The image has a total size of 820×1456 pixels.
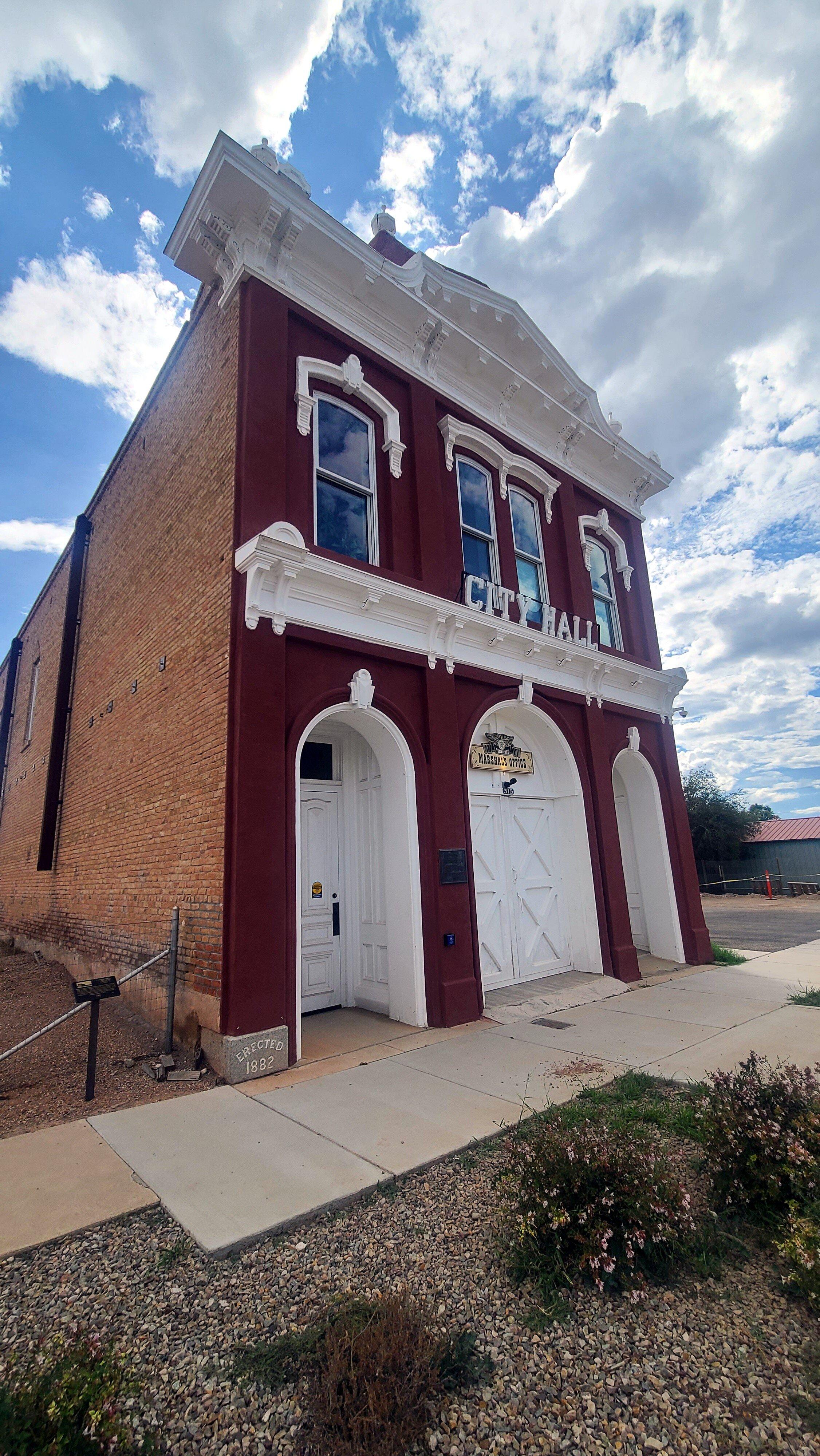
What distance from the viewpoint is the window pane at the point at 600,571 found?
12.7 meters

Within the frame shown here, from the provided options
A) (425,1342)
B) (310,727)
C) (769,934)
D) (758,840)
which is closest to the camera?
(425,1342)

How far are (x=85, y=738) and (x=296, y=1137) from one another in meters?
9.85

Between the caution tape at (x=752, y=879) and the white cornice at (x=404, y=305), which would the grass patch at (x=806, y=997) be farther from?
the caution tape at (x=752, y=879)

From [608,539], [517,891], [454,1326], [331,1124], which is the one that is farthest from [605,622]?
[454,1326]

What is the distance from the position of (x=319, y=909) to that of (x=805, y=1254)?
6.19 meters

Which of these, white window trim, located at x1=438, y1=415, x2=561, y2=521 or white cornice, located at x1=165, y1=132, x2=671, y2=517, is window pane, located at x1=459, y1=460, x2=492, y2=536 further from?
white cornice, located at x1=165, y1=132, x2=671, y2=517

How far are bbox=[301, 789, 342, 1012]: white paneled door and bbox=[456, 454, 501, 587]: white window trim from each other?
14.2ft

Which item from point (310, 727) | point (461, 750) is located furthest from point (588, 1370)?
point (461, 750)

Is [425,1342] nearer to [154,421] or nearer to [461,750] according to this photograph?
[461,750]

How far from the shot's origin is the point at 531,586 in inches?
430

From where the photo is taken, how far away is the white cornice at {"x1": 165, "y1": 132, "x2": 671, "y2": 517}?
7434 millimetres

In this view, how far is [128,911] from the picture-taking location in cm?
874

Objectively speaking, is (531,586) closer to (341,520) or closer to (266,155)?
(341,520)

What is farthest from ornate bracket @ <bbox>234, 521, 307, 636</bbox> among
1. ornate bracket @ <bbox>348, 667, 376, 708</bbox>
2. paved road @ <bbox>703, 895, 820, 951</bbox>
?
paved road @ <bbox>703, 895, 820, 951</bbox>
